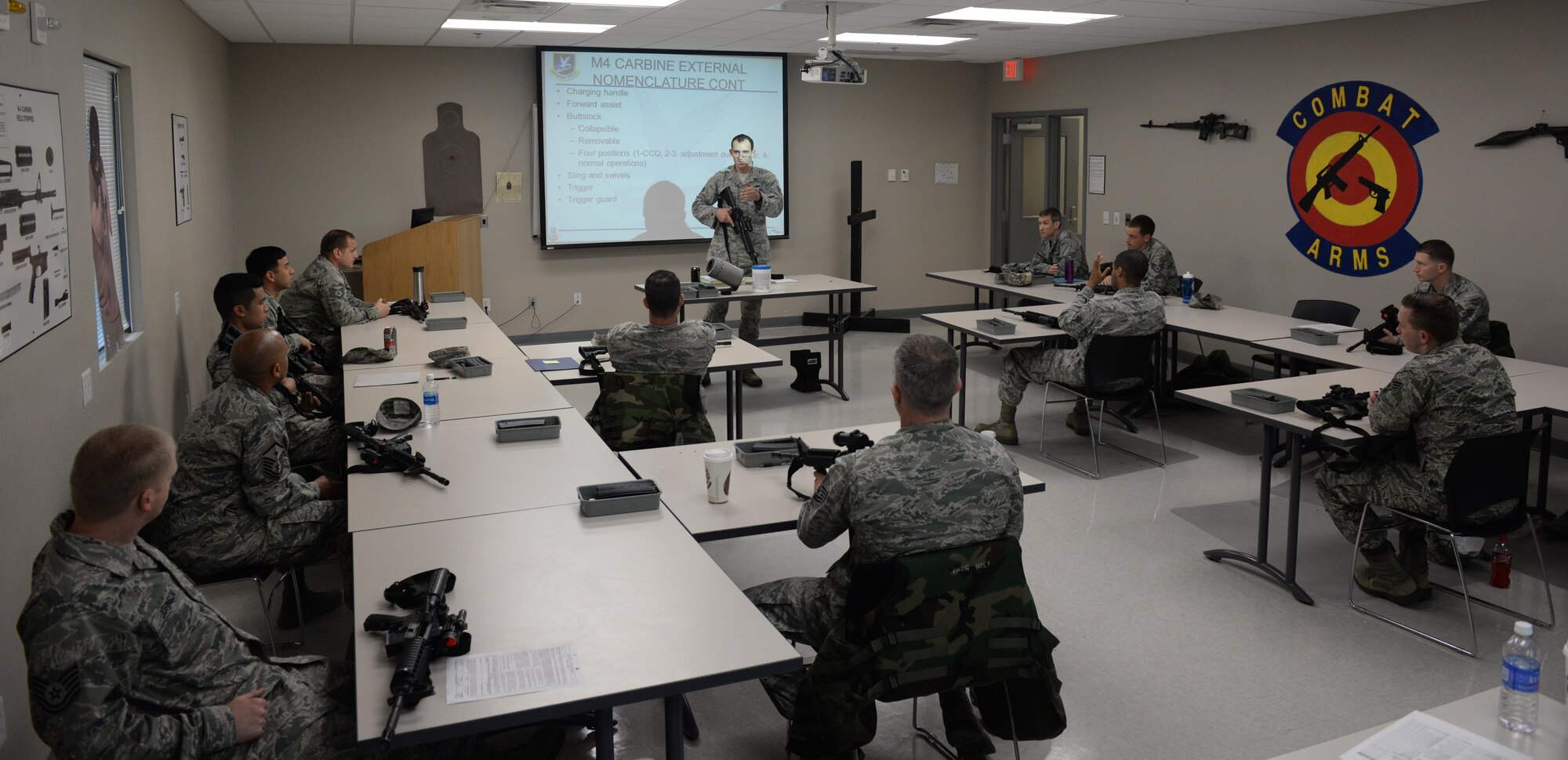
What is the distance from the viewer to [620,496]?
10.3 ft

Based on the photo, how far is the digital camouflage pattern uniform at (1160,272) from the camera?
7.86 metres

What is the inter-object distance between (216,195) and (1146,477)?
6591mm

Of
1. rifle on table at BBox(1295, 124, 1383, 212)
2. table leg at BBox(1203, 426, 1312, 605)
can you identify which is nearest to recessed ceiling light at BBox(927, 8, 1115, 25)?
rifle on table at BBox(1295, 124, 1383, 212)

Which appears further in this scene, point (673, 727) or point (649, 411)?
point (649, 411)

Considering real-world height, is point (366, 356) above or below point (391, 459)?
above

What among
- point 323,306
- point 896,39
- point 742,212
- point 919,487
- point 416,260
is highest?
point 896,39

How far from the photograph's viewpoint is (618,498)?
3139mm

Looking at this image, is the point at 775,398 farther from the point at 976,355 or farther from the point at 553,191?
the point at 553,191

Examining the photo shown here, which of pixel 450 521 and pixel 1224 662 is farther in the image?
pixel 1224 662

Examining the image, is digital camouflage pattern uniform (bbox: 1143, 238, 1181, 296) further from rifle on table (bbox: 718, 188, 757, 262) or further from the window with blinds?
the window with blinds

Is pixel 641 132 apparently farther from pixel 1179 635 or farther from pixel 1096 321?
pixel 1179 635

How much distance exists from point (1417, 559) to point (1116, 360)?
1.97 m

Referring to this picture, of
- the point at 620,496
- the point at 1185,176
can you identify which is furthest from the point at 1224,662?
the point at 1185,176

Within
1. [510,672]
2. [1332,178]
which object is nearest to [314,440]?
[510,672]
